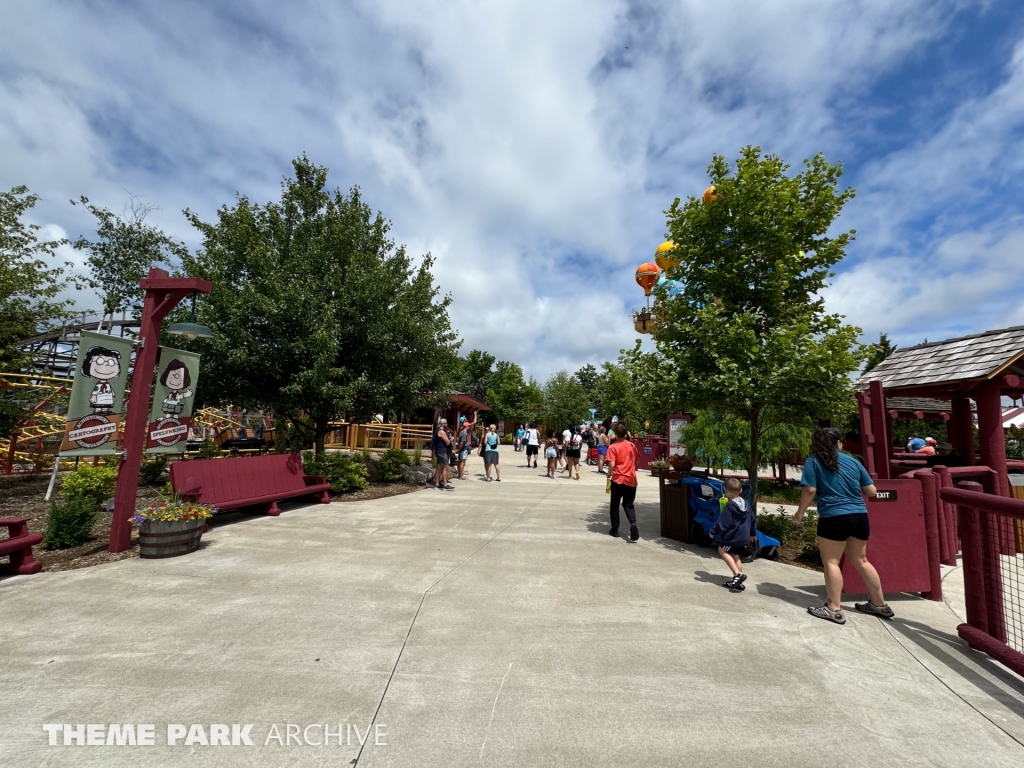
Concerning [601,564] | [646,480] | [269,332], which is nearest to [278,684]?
[601,564]

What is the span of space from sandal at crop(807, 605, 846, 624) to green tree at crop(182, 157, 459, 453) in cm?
834

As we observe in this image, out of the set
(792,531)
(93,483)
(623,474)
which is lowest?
(792,531)

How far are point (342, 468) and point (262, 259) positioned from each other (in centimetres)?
454

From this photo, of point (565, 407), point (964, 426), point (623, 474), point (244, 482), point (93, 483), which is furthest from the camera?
point (565, 407)

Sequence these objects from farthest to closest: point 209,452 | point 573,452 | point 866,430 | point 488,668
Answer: point 573,452 < point 209,452 < point 866,430 < point 488,668

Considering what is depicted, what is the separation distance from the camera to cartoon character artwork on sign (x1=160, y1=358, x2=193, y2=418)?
6.59 metres

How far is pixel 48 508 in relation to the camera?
814 centimetres

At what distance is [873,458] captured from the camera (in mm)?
6191

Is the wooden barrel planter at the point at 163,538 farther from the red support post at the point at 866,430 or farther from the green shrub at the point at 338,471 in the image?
the red support post at the point at 866,430

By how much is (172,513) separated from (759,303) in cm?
827

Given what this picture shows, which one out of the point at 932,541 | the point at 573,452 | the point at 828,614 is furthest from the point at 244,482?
the point at 573,452

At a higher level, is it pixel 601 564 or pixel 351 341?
pixel 351 341

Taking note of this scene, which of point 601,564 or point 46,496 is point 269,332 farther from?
point 601,564

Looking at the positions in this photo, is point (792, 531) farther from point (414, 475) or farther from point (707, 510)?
point (414, 475)
